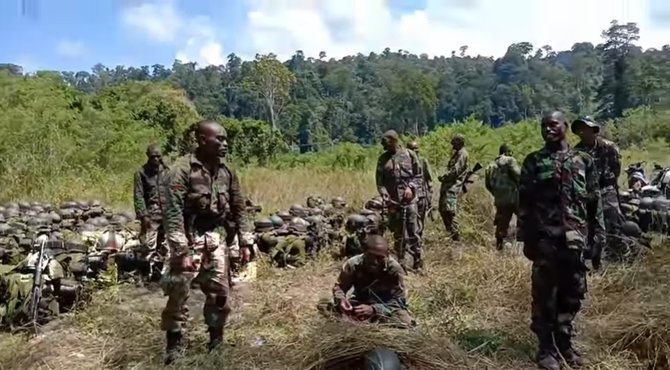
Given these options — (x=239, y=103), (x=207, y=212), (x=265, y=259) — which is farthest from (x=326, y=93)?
(x=207, y=212)

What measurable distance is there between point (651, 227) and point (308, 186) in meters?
9.37

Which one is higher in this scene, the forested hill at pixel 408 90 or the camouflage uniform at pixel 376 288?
the forested hill at pixel 408 90

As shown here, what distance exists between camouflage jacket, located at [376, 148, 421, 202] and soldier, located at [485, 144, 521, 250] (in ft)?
3.82

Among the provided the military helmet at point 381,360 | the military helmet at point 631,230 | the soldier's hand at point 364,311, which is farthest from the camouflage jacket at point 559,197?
the military helmet at point 631,230

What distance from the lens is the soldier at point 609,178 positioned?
6.93 m

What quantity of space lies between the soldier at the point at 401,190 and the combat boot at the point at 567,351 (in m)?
3.77

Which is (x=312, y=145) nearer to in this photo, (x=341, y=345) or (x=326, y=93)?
(x=326, y=93)

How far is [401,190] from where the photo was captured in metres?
8.55

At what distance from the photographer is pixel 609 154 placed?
7250 millimetres

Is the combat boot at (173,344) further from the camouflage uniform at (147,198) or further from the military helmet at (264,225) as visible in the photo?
the military helmet at (264,225)

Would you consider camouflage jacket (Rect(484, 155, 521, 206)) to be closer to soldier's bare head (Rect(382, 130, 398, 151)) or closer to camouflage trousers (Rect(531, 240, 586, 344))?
soldier's bare head (Rect(382, 130, 398, 151))

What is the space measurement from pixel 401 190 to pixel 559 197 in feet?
12.7

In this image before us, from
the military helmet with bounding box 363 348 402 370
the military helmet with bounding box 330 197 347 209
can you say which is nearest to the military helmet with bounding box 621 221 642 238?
the military helmet with bounding box 363 348 402 370

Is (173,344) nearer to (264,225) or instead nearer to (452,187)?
(264,225)
